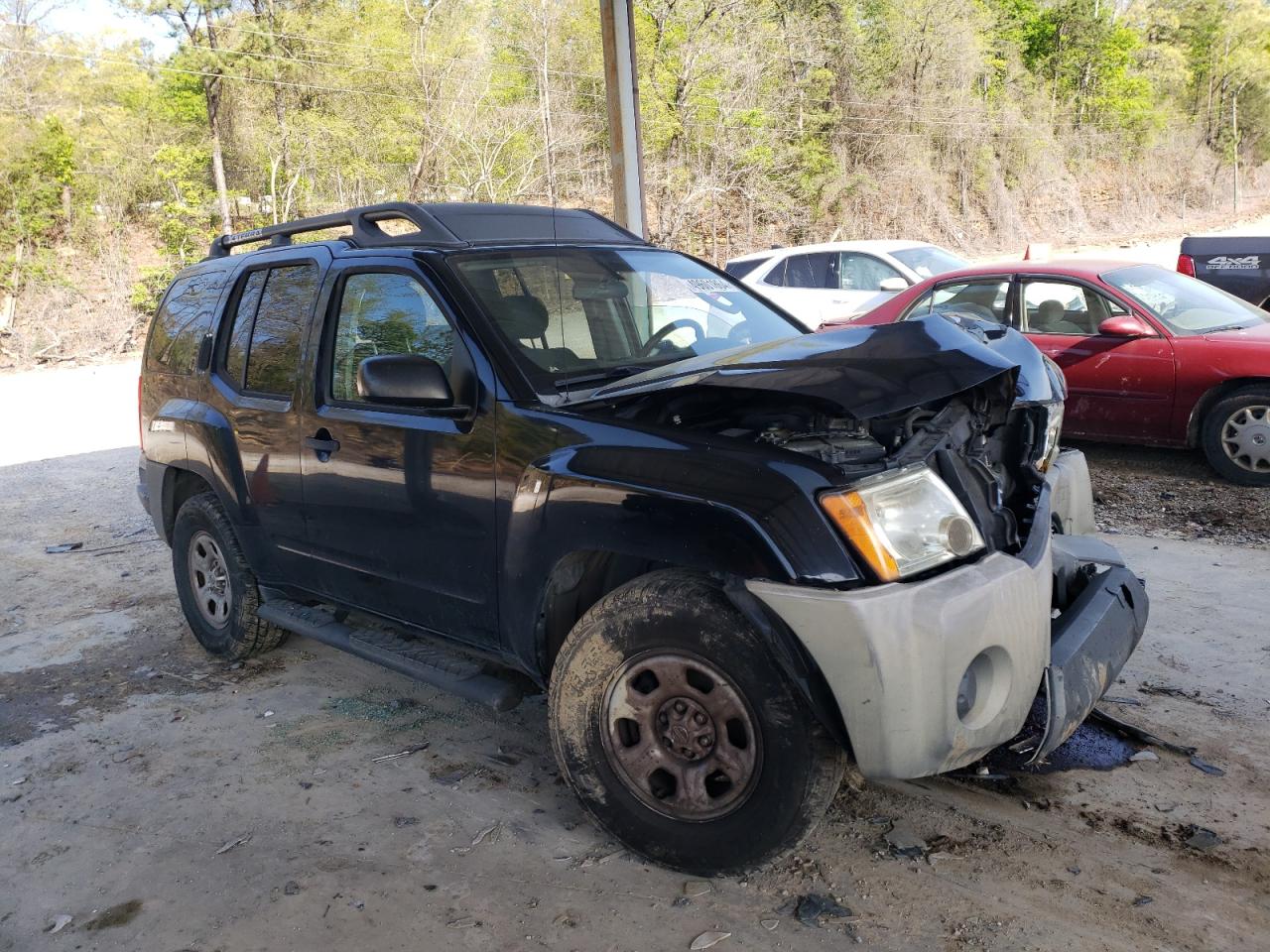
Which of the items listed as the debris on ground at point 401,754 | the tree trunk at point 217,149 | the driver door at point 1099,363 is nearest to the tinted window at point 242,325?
the debris on ground at point 401,754

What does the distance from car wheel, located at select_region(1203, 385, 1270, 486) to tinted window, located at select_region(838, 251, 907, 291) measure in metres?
5.83

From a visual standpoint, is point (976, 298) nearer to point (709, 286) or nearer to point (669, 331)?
point (709, 286)

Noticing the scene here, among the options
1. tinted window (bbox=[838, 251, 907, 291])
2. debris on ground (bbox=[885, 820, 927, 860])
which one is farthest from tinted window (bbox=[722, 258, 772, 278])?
debris on ground (bbox=[885, 820, 927, 860])

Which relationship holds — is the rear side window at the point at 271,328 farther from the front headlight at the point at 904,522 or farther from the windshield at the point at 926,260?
the windshield at the point at 926,260

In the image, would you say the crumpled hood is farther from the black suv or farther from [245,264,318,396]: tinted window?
[245,264,318,396]: tinted window

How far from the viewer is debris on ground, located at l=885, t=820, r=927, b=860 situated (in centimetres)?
304

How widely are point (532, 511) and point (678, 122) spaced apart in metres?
28.2

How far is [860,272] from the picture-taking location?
1285cm

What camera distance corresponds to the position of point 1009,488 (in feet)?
11.3

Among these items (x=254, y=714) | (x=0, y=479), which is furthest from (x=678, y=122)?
(x=254, y=714)

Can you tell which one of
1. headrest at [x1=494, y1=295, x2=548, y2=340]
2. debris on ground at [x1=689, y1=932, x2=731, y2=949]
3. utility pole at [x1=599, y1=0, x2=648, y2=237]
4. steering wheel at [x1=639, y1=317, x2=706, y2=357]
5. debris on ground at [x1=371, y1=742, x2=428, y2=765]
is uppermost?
utility pole at [x1=599, y1=0, x2=648, y2=237]

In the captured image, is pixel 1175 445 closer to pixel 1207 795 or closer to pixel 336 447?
pixel 1207 795

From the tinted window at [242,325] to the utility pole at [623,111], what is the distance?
4.22 meters

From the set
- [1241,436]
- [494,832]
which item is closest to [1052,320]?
[1241,436]
